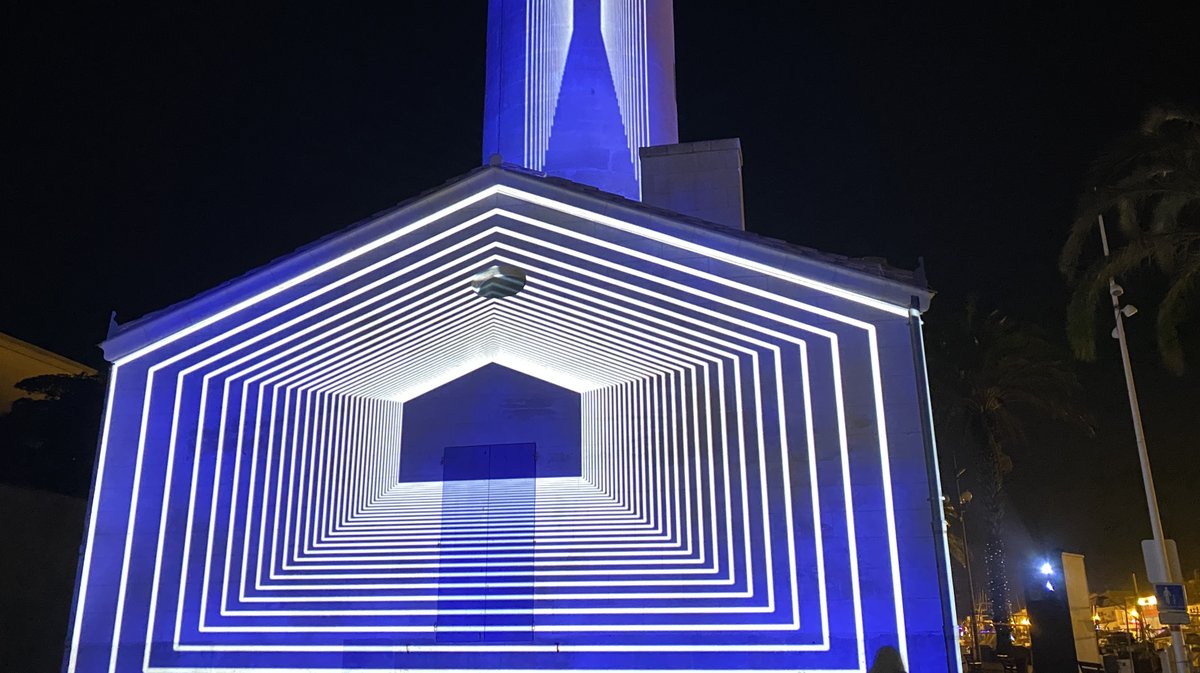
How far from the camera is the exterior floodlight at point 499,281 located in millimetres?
14180

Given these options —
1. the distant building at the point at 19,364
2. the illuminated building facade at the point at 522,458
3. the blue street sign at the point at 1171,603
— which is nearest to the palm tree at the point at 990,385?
the blue street sign at the point at 1171,603

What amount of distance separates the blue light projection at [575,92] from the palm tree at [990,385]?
416 inches

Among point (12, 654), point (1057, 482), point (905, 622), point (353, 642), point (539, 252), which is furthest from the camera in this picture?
point (1057, 482)

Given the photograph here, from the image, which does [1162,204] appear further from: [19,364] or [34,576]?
[19,364]

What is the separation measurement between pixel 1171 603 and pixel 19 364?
39.6 m

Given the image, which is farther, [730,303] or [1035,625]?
[1035,625]

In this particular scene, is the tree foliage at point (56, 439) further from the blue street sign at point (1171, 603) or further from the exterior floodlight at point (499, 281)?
the blue street sign at point (1171, 603)

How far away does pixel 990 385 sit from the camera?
1065 inches

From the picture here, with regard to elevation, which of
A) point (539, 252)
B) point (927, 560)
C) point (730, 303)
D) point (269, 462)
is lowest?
point (927, 560)

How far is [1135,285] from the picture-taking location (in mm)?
25266

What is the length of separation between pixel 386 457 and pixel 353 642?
3.30 metres

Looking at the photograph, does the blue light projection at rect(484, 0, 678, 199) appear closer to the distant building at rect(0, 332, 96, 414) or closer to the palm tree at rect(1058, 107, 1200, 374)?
the palm tree at rect(1058, 107, 1200, 374)

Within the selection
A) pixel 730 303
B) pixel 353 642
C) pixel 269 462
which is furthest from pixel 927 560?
pixel 269 462

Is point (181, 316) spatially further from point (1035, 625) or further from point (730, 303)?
point (1035, 625)
